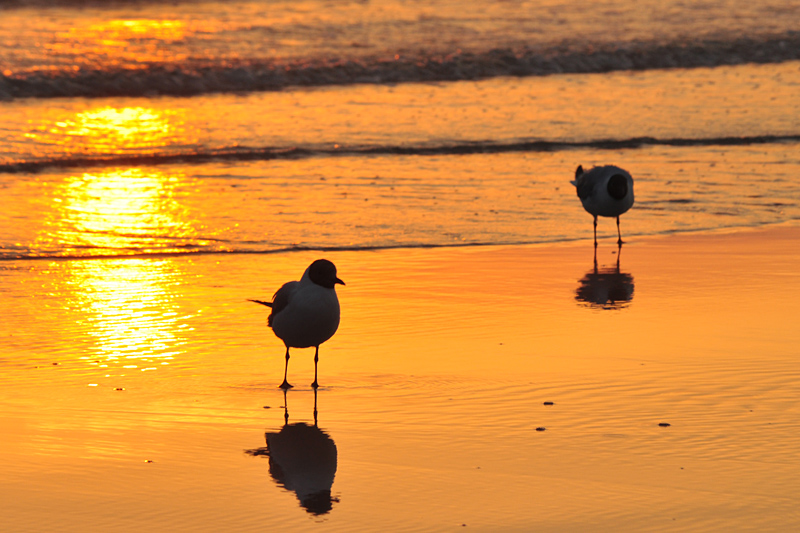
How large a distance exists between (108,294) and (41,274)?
3.78 ft

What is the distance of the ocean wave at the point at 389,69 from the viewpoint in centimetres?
2473

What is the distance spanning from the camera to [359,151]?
685 inches

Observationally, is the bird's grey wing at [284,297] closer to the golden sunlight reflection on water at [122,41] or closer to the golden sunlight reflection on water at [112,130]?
the golden sunlight reflection on water at [112,130]

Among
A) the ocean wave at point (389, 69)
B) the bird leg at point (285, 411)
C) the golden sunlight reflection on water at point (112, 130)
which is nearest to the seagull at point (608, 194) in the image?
the bird leg at point (285, 411)

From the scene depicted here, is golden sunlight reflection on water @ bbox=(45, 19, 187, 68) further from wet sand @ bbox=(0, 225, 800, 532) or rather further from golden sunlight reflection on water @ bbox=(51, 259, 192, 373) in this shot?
Answer: wet sand @ bbox=(0, 225, 800, 532)

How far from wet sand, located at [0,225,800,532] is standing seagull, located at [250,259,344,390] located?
319 millimetres

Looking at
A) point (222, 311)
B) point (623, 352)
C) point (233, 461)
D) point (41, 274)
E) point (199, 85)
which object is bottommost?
point (233, 461)

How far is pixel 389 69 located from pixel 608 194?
15710 millimetres

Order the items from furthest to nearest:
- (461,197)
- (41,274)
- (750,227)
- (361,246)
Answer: (461,197) → (750,227) → (361,246) → (41,274)

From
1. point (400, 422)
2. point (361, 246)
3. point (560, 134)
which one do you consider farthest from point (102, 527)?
point (560, 134)

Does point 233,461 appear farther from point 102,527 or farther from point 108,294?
point 108,294

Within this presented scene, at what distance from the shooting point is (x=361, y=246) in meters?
11.3

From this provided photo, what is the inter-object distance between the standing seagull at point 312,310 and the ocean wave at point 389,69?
706 inches

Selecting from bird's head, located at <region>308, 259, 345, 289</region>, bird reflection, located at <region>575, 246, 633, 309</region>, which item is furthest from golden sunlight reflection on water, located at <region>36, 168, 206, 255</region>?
Answer: bird's head, located at <region>308, 259, 345, 289</region>
